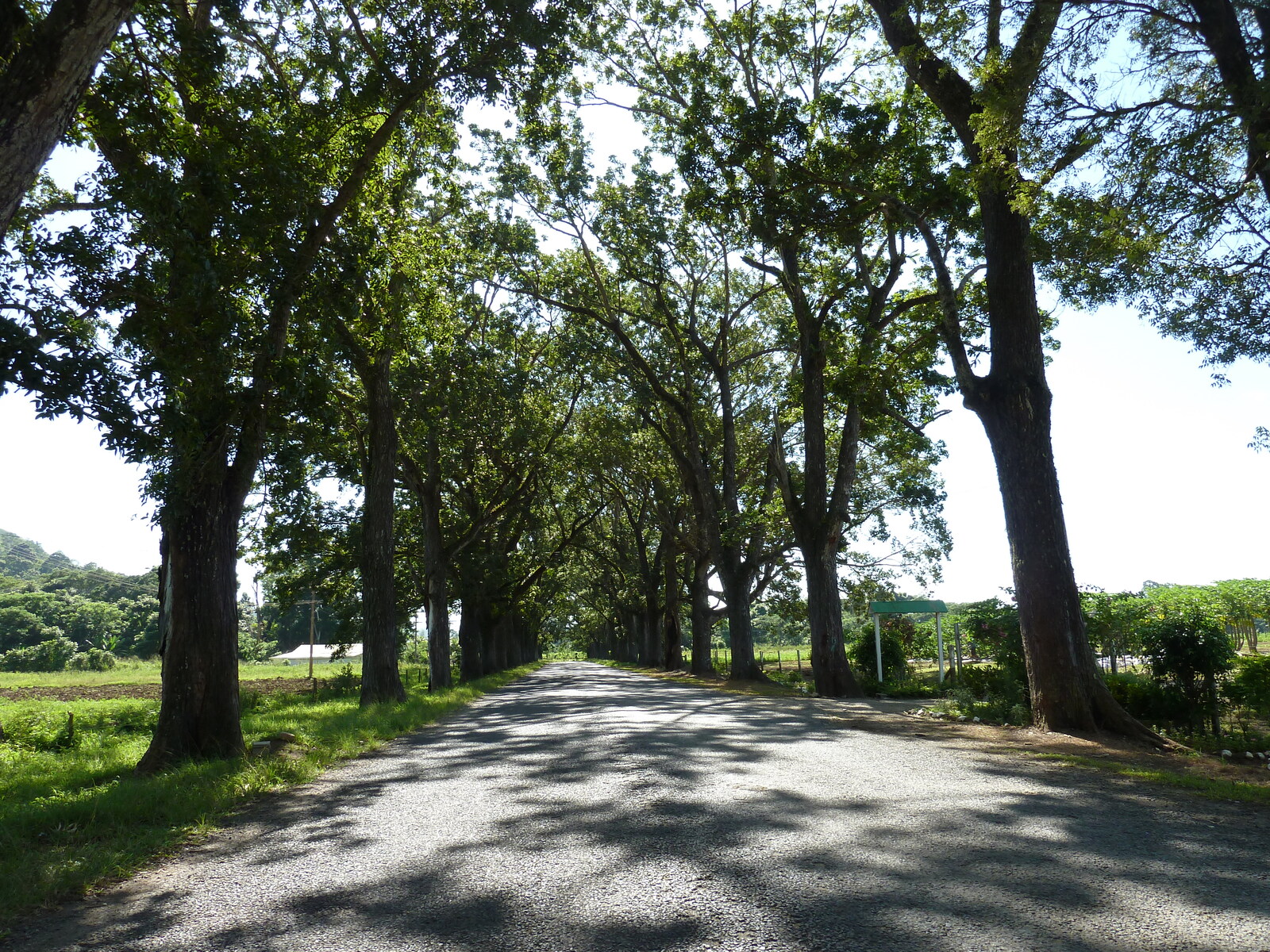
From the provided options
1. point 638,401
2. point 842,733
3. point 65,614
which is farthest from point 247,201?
point 65,614

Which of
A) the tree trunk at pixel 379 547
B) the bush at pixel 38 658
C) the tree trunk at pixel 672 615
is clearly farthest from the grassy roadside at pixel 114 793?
the bush at pixel 38 658

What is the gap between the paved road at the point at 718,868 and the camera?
133 inches

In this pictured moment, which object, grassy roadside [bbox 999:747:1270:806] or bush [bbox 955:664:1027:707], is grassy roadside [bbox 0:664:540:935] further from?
bush [bbox 955:664:1027:707]

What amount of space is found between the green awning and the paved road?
17855 millimetres

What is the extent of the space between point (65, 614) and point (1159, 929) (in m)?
103

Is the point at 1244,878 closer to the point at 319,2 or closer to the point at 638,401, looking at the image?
the point at 319,2

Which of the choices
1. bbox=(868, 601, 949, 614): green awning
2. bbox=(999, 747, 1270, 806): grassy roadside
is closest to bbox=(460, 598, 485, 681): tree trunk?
bbox=(868, 601, 949, 614): green awning

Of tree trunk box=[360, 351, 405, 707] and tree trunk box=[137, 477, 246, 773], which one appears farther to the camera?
tree trunk box=[360, 351, 405, 707]

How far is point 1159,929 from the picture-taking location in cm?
326

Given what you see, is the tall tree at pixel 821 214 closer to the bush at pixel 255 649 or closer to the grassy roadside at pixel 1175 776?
the grassy roadside at pixel 1175 776

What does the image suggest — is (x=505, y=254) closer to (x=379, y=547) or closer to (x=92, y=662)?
(x=379, y=547)

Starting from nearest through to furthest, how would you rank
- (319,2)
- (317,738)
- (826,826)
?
(826,826), (317,738), (319,2)

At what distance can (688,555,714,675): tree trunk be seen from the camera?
3144 centimetres

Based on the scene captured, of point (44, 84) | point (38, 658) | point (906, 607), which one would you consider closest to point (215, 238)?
point (44, 84)
